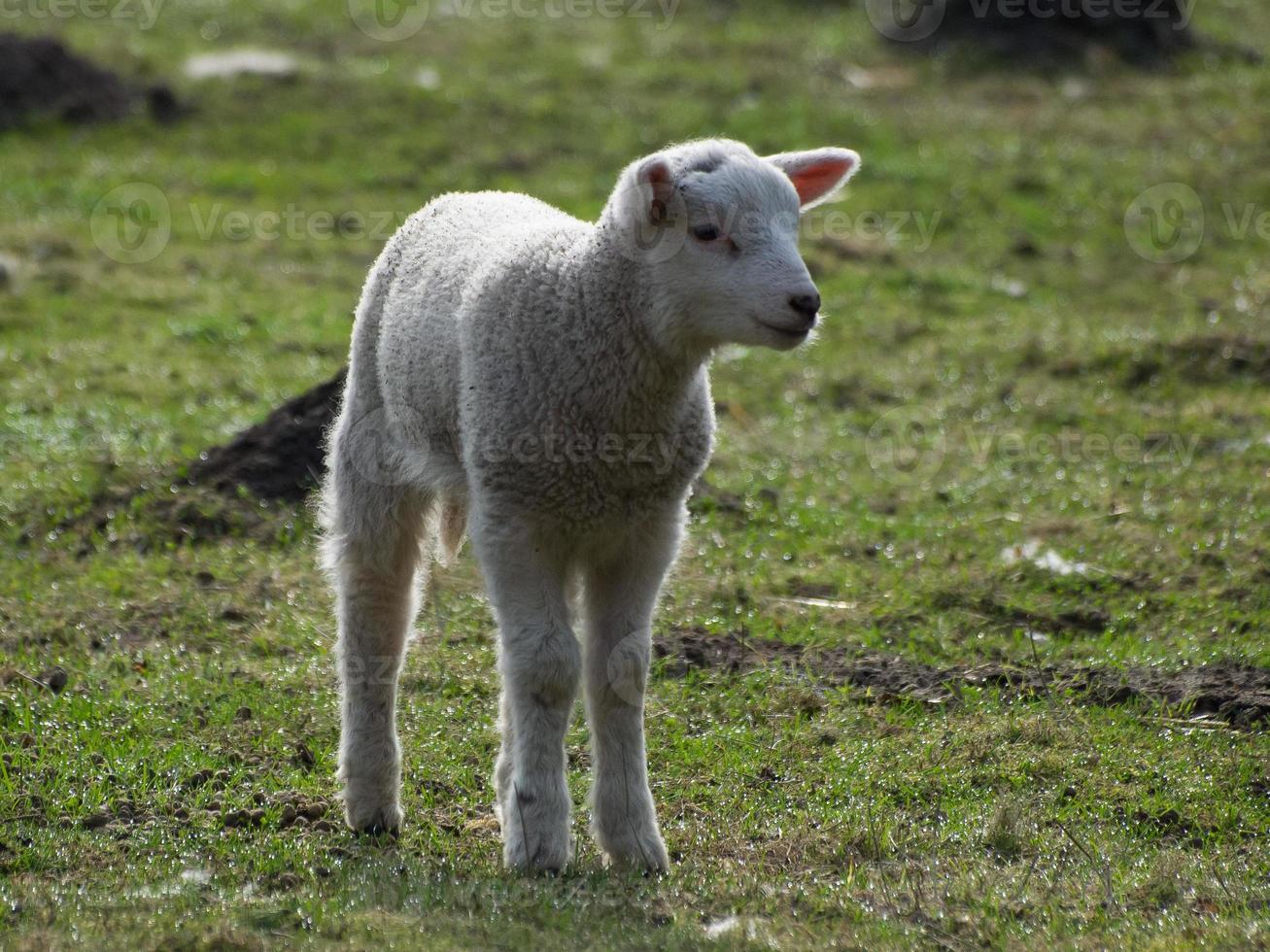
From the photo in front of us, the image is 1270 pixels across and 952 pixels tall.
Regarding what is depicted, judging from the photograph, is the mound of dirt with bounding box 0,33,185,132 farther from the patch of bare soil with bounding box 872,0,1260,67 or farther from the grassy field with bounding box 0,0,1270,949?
the patch of bare soil with bounding box 872,0,1260,67

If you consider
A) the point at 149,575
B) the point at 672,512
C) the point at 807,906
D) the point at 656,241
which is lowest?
the point at 149,575

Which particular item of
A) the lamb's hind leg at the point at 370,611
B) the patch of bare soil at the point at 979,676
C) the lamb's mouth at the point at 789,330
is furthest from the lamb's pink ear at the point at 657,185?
the patch of bare soil at the point at 979,676

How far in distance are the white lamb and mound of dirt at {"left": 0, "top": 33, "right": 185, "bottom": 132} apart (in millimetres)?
11724

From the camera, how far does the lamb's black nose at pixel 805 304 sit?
4707 millimetres

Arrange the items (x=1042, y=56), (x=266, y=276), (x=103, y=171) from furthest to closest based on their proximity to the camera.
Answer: (x=1042, y=56) < (x=103, y=171) < (x=266, y=276)

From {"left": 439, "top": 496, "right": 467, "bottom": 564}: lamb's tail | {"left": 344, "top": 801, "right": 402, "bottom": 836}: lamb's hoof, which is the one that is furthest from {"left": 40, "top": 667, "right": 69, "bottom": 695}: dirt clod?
{"left": 439, "top": 496, "right": 467, "bottom": 564}: lamb's tail

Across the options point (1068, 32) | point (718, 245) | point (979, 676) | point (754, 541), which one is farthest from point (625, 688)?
point (1068, 32)

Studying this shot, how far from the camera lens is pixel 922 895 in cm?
480

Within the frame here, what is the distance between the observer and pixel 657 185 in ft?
15.9

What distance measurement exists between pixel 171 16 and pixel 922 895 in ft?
54.1

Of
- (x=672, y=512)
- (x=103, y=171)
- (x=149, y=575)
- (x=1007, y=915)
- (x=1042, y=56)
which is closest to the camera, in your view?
(x=1007, y=915)

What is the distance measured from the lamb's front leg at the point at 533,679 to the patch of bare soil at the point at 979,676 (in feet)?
6.37

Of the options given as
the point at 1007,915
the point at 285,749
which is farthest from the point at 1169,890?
the point at 285,749

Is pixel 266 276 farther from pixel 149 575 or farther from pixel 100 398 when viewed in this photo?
pixel 149 575
